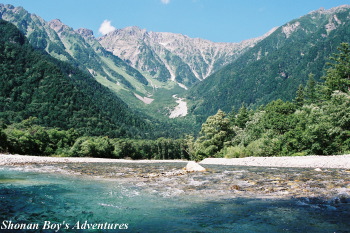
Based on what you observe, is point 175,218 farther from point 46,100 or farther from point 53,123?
point 46,100

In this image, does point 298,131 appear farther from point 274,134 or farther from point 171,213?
point 171,213

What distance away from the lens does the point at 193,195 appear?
13.7 meters

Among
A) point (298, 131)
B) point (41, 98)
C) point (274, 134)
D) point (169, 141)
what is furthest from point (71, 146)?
point (41, 98)

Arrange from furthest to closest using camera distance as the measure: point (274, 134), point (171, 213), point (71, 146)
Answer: point (71, 146)
point (274, 134)
point (171, 213)

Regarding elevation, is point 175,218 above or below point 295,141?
below

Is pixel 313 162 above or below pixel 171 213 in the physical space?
above

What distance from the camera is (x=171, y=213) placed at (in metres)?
9.96

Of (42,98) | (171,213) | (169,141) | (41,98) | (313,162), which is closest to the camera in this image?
(171,213)

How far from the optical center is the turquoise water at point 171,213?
26.7 ft

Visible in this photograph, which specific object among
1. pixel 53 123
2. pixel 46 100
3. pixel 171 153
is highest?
pixel 46 100

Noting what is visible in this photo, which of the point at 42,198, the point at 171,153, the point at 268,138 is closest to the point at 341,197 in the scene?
the point at 42,198

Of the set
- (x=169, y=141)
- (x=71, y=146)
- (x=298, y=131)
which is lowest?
(x=71, y=146)

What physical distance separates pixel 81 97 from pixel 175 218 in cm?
19353

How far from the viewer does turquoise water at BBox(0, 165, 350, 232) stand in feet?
26.7
